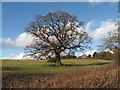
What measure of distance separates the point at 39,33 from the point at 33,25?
1505mm

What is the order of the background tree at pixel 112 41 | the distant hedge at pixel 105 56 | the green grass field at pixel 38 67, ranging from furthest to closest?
the background tree at pixel 112 41 → the green grass field at pixel 38 67 → the distant hedge at pixel 105 56

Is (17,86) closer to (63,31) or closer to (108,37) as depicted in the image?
(63,31)

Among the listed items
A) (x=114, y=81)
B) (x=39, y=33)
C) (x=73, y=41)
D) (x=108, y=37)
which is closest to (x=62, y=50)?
(x=73, y=41)

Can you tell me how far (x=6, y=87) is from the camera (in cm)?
573

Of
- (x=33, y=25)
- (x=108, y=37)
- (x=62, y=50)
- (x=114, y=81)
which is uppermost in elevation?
(x=33, y=25)

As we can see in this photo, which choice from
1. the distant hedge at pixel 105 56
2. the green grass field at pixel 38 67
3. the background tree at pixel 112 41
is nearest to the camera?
the distant hedge at pixel 105 56

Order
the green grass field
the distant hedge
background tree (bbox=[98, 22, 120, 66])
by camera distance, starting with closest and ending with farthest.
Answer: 1. the distant hedge
2. the green grass field
3. background tree (bbox=[98, 22, 120, 66])

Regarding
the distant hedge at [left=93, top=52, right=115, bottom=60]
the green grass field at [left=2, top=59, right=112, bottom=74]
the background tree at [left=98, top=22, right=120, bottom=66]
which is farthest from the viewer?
the background tree at [left=98, top=22, right=120, bottom=66]

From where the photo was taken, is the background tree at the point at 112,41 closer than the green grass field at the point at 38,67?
No

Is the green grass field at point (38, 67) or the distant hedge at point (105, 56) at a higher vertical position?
the distant hedge at point (105, 56)

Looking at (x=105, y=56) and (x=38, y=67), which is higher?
(x=105, y=56)

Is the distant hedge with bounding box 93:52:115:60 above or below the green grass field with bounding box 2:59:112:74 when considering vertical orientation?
above

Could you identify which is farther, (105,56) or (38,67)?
(105,56)

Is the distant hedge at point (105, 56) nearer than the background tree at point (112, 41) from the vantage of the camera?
Yes
